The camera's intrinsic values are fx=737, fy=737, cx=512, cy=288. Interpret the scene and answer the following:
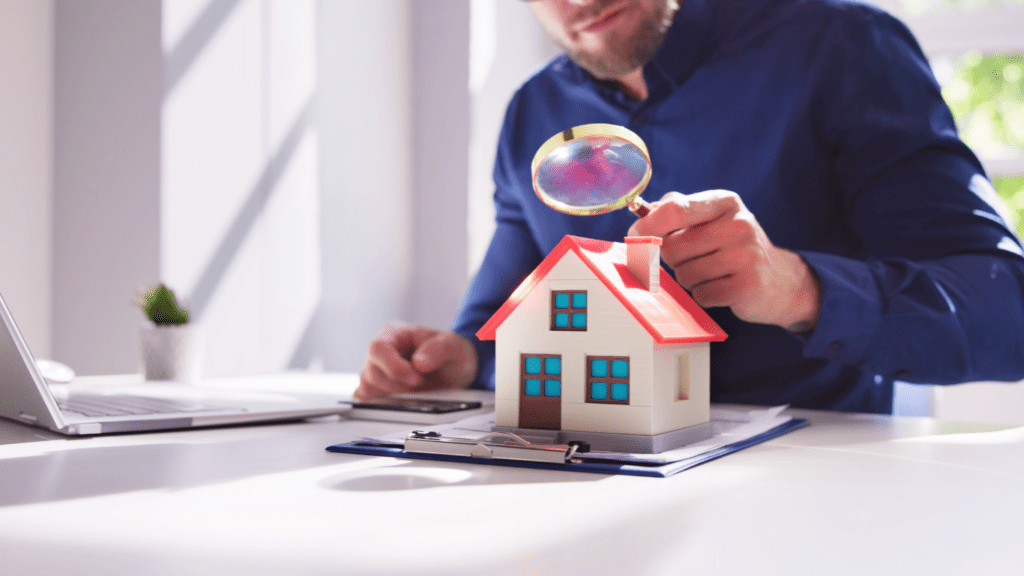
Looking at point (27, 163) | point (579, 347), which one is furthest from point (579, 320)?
point (27, 163)

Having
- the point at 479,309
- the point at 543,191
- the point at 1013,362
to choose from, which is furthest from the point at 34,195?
the point at 1013,362

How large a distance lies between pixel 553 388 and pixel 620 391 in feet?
0.23

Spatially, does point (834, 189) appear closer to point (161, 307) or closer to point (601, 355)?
point (601, 355)

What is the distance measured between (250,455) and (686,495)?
0.43 meters

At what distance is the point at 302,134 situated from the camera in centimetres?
270

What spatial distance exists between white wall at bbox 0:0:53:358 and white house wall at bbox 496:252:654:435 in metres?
1.88

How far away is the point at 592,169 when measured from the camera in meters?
0.72

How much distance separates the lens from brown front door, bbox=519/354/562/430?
2.43 feet

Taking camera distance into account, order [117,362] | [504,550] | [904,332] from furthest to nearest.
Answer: [117,362] < [904,332] < [504,550]

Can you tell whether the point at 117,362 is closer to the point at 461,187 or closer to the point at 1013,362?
the point at 461,187

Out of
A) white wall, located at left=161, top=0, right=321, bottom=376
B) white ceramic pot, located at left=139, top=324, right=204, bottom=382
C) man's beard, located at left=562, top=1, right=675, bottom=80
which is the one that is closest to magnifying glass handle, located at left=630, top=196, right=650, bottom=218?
man's beard, located at left=562, top=1, right=675, bottom=80

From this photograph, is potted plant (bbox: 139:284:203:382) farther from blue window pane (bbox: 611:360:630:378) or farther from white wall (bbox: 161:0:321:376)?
blue window pane (bbox: 611:360:630:378)

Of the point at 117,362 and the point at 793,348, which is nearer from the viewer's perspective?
the point at 793,348

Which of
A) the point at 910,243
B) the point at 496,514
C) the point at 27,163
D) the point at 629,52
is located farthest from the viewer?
the point at 27,163
